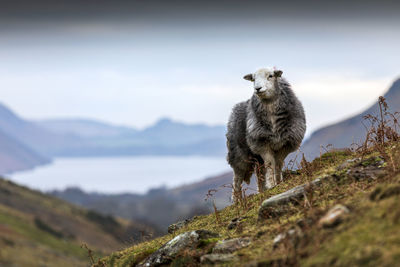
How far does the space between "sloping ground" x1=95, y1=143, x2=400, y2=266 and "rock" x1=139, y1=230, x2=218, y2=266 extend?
54 millimetres

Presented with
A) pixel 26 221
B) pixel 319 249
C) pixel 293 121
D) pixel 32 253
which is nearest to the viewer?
pixel 319 249

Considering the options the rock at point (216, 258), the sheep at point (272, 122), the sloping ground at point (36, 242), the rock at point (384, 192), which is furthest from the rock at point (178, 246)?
the sloping ground at point (36, 242)

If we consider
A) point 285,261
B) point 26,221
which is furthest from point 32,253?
point 285,261

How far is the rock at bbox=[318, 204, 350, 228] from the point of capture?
667 cm

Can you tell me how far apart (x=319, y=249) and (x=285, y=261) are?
43cm

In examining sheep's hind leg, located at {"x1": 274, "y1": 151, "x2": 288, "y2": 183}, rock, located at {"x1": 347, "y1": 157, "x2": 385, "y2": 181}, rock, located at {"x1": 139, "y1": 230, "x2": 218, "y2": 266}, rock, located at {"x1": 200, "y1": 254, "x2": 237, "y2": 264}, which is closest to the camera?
rock, located at {"x1": 200, "y1": 254, "x2": 237, "y2": 264}

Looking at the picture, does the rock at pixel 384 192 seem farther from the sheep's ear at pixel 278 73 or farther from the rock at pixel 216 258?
the sheep's ear at pixel 278 73

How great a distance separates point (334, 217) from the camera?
6.74 m

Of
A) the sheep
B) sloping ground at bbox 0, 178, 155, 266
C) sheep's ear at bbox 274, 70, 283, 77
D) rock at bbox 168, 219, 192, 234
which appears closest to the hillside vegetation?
rock at bbox 168, 219, 192, 234

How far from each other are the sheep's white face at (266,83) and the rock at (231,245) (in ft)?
21.7

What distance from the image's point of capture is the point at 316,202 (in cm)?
848

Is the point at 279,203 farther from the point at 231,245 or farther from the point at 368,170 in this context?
the point at 368,170

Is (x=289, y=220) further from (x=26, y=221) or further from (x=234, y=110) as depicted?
(x=26, y=221)

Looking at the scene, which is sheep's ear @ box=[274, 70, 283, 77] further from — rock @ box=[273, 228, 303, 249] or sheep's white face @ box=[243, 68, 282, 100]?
rock @ box=[273, 228, 303, 249]
